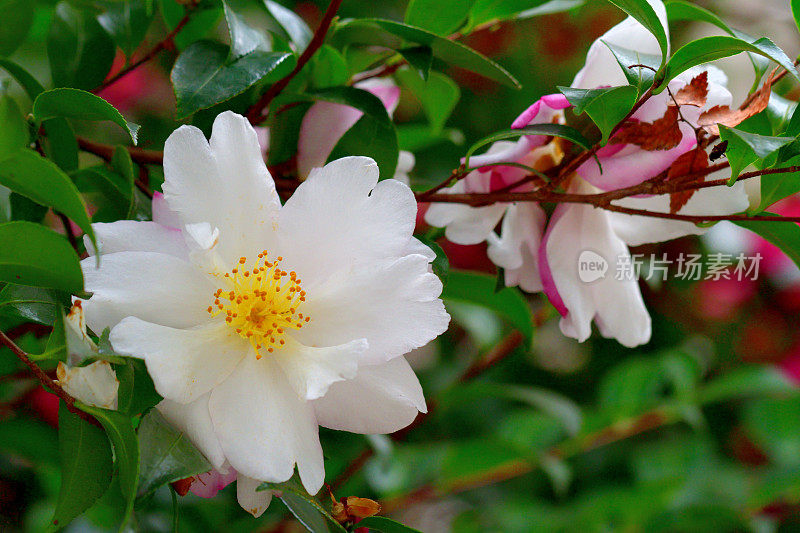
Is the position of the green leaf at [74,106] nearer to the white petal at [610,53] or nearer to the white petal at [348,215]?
the white petal at [348,215]

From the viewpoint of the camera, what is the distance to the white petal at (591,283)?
58 centimetres

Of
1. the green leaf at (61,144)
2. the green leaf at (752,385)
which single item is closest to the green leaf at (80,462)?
the green leaf at (61,144)

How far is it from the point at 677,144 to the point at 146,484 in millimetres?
392

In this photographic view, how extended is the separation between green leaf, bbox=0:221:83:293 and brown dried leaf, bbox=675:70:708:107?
38 cm

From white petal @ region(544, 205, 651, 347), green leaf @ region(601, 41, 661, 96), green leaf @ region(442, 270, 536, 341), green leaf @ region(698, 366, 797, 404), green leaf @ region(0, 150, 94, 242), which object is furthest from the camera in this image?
green leaf @ region(698, 366, 797, 404)

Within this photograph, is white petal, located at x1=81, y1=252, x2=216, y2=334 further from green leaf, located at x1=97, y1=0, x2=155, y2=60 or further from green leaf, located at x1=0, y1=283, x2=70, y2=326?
green leaf, located at x1=97, y1=0, x2=155, y2=60

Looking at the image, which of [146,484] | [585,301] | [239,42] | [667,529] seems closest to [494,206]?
[585,301]

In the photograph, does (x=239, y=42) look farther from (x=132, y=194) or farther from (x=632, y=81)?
(x=632, y=81)

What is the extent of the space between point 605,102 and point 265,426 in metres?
0.28

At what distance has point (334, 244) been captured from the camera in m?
0.48

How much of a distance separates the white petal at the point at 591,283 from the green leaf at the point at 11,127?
0.36m

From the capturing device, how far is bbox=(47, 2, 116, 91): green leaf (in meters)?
0.64

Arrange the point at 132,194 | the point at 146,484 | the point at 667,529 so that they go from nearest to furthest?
the point at 146,484
the point at 132,194
the point at 667,529

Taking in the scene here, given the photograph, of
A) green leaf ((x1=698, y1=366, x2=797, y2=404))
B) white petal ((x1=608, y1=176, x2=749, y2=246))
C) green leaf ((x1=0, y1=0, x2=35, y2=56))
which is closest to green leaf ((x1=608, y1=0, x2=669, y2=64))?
white petal ((x1=608, y1=176, x2=749, y2=246))
